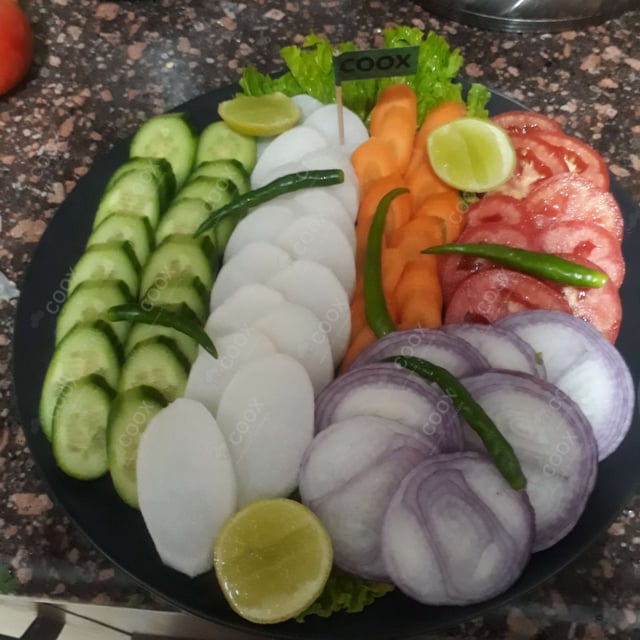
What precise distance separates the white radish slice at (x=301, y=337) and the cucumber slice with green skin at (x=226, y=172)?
0.45 metres

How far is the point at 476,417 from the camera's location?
1.12 meters

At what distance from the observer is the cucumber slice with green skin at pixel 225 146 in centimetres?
170

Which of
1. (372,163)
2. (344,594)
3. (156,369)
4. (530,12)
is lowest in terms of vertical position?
(344,594)

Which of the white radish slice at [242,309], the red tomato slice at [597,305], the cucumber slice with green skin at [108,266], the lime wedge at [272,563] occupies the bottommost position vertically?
the lime wedge at [272,563]

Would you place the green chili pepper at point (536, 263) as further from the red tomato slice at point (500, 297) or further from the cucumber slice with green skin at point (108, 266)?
the cucumber slice with green skin at point (108, 266)

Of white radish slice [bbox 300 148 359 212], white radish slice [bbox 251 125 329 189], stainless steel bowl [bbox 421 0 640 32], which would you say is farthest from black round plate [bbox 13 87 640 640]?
stainless steel bowl [bbox 421 0 640 32]

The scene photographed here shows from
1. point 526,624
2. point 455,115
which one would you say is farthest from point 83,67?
point 526,624

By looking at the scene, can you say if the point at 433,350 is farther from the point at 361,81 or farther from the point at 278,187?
the point at 361,81

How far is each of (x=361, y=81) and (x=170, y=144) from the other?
22.2 inches

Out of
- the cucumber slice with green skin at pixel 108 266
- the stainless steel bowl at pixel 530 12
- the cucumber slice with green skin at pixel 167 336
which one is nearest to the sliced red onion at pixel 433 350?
the cucumber slice with green skin at pixel 167 336

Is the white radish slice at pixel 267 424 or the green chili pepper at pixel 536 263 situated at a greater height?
the green chili pepper at pixel 536 263

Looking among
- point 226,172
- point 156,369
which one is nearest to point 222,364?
point 156,369

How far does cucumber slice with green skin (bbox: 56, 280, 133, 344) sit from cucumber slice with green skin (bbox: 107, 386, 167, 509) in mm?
209

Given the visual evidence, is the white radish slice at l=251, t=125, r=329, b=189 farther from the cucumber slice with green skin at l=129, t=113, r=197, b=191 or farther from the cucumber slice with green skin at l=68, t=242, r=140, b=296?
the cucumber slice with green skin at l=68, t=242, r=140, b=296
